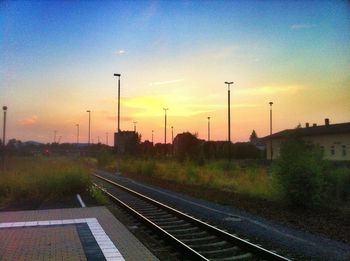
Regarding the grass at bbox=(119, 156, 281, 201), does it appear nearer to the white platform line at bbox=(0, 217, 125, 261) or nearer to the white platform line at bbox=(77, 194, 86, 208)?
the white platform line at bbox=(77, 194, 86, 208)

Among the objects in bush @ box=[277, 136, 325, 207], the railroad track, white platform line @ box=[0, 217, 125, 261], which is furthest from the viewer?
bush @ box=[277, 136, 325, 207]

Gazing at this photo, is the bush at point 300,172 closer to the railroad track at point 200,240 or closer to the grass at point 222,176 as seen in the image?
the grass at point 222,176

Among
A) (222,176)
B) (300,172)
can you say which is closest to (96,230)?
(300,172)

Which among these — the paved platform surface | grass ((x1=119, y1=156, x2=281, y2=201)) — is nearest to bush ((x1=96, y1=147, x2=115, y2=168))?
grass ((x1=119, y1=156, x2=281, y2=201))

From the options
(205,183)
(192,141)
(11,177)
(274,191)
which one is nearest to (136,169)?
(192,141)

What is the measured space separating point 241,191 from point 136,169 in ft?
86.4

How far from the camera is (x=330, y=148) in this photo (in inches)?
2520

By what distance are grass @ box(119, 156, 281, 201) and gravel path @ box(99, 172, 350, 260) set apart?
12.1ft

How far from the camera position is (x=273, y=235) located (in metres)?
11.5

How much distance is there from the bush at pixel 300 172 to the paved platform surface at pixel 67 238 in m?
6.59

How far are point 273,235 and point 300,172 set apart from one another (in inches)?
245

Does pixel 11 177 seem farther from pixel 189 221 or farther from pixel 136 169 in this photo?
pixel 136 169

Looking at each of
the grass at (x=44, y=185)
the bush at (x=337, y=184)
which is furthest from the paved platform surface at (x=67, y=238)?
the bush at (x=337, y=184)

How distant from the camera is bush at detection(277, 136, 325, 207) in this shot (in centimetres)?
1697
